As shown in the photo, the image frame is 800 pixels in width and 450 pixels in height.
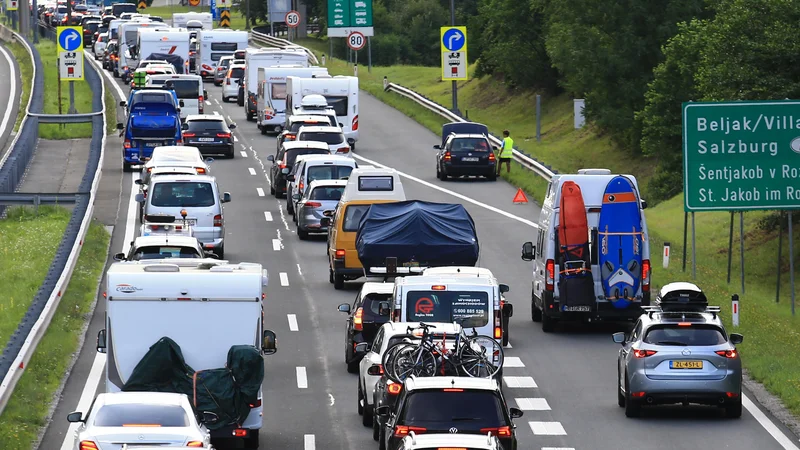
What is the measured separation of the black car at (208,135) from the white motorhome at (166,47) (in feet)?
78.7

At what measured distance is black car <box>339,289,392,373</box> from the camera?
24672 mm

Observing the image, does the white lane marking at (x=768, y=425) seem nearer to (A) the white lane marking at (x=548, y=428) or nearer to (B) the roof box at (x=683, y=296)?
(B) the roof box at (x=683, y=296)

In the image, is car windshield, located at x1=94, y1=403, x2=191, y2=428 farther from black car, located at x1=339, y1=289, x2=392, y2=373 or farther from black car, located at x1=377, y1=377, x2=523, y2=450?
black car, located at x1=339, y1=289, x2=392, y2=373

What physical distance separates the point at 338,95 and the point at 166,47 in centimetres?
2241

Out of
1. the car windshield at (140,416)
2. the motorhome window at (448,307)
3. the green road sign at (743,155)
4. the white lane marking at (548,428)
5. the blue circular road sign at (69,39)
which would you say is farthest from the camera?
the blue circular road sign at (69,39)

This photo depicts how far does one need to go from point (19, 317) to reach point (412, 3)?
97491 millimetres

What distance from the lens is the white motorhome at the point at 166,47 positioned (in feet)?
264

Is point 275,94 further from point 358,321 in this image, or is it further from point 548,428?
point 548,428

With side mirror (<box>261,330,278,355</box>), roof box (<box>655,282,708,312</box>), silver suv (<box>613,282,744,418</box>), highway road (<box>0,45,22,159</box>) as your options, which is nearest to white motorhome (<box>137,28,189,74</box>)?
highway road (<box>0,45,22,159</box>)

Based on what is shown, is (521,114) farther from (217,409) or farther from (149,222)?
(217,409)

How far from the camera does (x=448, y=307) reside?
75.9ft

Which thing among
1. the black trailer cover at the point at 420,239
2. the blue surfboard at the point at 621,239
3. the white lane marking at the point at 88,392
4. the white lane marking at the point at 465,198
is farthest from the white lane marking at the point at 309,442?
the white lane marking at the point at 465,198

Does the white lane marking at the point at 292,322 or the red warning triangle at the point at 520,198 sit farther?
the red warning triangle at the point at 520,198

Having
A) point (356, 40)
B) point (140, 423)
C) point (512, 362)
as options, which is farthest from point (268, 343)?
point (356, 40)
